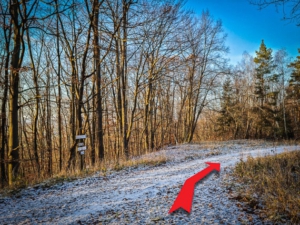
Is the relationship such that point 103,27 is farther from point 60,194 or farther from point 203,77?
point 203,77

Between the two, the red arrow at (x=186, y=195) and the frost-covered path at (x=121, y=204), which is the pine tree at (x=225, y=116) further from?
the red arrow at (x=186, y=195)

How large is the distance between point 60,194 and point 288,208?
5041 millimetres

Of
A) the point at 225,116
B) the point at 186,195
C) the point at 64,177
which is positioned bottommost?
the point at 64,177

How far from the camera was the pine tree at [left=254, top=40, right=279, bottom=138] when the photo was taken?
22.8 m

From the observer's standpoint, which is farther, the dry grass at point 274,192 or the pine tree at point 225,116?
the pine tree at point 225,116

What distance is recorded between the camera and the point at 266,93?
24312mm

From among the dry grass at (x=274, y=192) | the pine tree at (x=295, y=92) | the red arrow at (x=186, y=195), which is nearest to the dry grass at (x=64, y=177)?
the red arrow at (x=186, y=195)

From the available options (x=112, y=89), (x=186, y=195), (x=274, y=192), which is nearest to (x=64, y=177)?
(x=186, y=195)

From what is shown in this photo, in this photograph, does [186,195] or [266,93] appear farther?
[266,93]

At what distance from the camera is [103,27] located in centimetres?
955

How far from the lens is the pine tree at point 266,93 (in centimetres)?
2280

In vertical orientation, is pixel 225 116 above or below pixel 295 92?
below

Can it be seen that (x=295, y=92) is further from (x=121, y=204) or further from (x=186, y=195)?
(x=121, y=204)

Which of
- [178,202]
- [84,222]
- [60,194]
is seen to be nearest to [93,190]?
[60,194]
